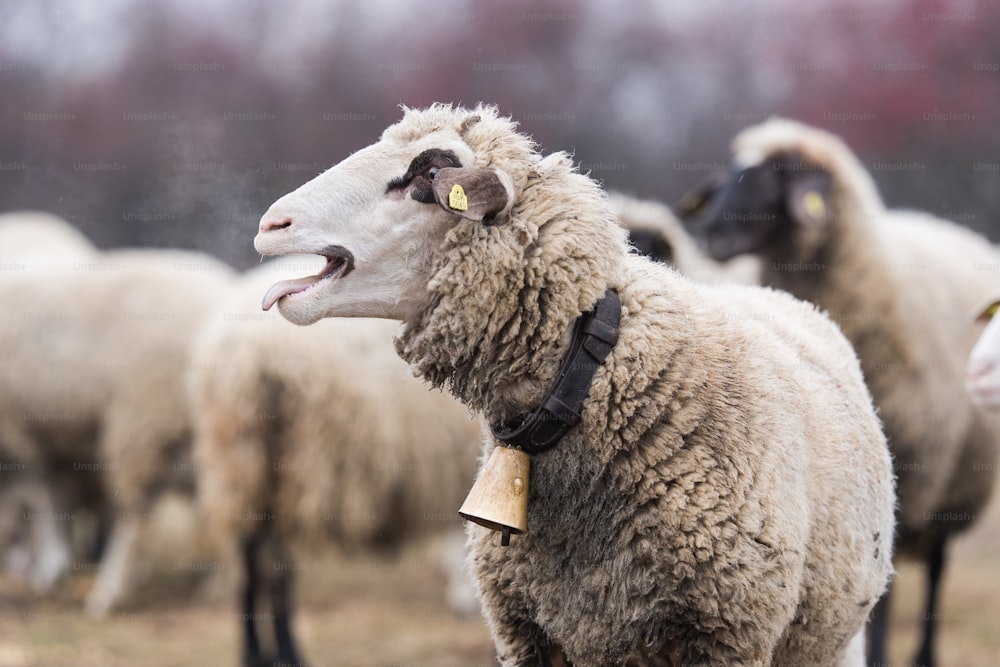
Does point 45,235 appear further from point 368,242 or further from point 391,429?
point 368,242

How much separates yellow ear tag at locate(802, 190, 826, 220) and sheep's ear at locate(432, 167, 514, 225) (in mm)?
3315

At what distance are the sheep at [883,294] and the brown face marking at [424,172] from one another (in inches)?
130

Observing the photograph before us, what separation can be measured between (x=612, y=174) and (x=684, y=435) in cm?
1309

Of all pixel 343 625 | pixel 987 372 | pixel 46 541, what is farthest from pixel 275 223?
pixel 46 541

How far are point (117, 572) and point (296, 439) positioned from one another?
8.92 feet

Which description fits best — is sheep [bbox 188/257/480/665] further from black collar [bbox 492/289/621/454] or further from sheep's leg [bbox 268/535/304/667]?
black collar [bbox 492/289/621/454]

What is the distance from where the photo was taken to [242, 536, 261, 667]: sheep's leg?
6.20 m

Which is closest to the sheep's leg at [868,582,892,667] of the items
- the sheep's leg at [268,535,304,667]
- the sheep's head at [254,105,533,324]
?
the sheep's leg at [268,535,304,667]

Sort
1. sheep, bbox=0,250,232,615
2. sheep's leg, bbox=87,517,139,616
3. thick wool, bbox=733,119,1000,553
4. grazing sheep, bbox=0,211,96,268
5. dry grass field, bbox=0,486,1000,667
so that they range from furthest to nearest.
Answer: grazing sheep, bbox=0,211,96,268 < sheep's leg, bbox=87,517,139,616 < sheep, bbox=0,250,232,615 < dry grass field, bbox=0,486,1000,667 < thick wool, bbox=733,119,1000,553

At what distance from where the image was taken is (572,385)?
2580mm

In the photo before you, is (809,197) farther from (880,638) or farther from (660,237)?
(880,638)

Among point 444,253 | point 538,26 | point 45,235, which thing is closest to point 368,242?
point 444,253

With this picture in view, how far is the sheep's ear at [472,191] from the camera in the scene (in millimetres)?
2529

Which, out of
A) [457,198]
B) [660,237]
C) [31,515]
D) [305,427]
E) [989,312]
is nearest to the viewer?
[457,198]
